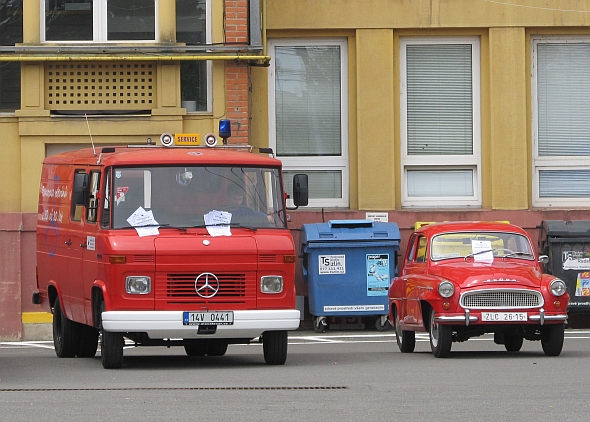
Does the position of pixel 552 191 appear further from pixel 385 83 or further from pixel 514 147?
pixel 385 83

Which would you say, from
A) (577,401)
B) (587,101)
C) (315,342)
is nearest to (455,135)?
(587,101)

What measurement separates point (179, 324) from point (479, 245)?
158 inches

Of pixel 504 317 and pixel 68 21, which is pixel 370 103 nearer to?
pixel 68 21

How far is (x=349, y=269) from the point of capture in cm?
2112

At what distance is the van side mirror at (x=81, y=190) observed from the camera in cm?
1449

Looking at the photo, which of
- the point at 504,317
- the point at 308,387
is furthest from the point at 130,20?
the point at 308,387

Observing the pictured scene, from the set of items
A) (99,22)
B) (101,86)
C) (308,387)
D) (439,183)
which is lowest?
(308,387)

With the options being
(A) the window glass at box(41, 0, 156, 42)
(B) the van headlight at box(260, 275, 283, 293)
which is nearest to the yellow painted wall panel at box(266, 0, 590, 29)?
(A) the window glass at box(41, 0, 156, 42)

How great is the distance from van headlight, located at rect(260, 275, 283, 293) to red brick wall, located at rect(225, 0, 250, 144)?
8356 mm

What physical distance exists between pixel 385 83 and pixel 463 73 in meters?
1.49

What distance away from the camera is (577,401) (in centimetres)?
1010

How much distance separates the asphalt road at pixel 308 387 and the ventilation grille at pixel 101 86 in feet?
21.1

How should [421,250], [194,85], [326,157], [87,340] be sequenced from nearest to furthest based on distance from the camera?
[87,340] < [421,250] < [194,85] < [326,157]

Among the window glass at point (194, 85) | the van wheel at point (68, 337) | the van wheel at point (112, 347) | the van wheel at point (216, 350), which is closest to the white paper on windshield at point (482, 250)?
the van wheel at point (216, 350)
